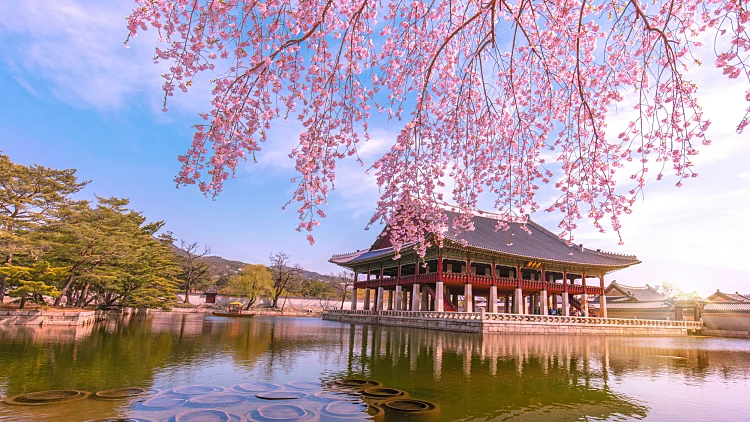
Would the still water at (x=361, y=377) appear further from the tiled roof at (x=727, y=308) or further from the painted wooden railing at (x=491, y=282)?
the tiled roof at (x=727, y=308)

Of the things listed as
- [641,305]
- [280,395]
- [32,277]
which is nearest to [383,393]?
[280,395]

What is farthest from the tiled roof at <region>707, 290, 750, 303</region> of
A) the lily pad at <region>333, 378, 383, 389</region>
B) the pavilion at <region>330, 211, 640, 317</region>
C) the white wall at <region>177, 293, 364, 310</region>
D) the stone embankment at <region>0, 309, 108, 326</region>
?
the stone embankment at <region>0, 309, 108, 326</region>

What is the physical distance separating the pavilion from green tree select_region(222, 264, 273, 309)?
15088 millimetres

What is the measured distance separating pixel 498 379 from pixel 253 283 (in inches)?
1829

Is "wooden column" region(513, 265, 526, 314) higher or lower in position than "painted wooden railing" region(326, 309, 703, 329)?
higher

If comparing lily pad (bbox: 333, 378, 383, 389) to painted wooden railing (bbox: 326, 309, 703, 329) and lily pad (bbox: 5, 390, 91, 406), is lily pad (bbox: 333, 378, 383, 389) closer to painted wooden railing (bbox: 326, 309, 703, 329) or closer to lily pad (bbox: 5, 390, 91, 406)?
lily pad (bbox: 5, 390, 91, 406)

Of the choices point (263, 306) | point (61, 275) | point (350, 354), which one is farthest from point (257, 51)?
point (263, 306)

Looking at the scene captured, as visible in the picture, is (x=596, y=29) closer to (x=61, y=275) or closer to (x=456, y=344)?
(x=456, y=344)

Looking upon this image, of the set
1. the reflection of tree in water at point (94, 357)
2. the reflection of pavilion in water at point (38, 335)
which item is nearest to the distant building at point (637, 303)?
the reflection of tree in water at point (94, 357)

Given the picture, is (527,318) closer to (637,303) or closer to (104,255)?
(637,303)

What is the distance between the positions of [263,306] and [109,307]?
25.8m

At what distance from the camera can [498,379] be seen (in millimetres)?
9875

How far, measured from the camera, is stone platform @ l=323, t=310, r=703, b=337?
2425 cm

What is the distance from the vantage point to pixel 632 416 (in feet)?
23.2
